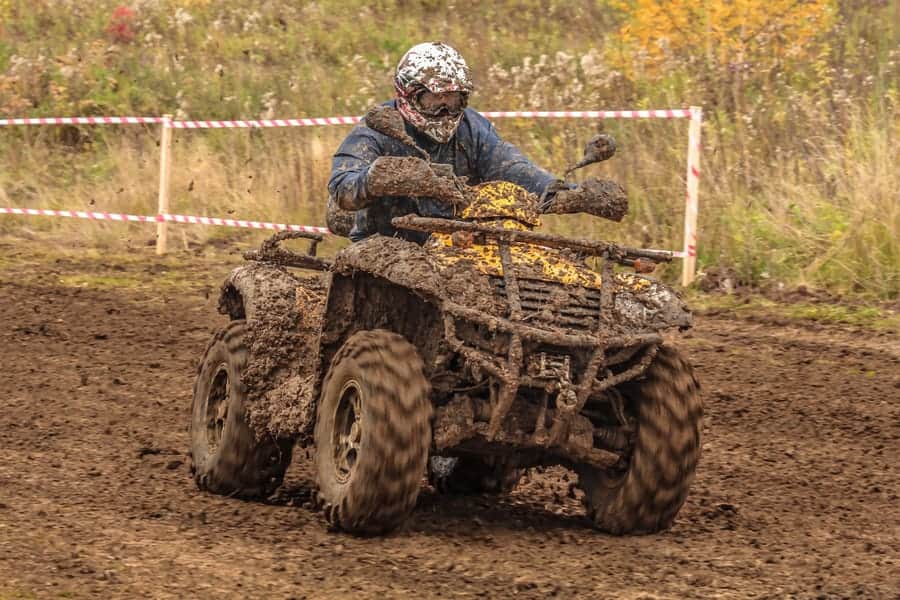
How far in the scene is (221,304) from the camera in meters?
7.27

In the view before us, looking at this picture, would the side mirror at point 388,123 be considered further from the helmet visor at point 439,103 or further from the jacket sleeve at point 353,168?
the helmet visor at point 439,103

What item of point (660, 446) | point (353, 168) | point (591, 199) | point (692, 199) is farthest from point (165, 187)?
point (660, 446)

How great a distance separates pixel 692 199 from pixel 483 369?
7.95 metres

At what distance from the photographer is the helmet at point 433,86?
21.7 ft

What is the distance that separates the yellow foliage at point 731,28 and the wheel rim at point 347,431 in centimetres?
1058

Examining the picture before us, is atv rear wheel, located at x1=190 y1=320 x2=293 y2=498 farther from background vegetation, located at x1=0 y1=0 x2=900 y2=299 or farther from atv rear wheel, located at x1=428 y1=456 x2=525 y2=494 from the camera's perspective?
background vegetation, located at x1=0 y1=0 x2=900 y2=299

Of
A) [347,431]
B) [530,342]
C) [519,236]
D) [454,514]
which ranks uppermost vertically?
[519,236]

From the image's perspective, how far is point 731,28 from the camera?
16.6 metres

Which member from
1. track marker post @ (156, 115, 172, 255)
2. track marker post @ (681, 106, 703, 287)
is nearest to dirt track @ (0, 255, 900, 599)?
track marker post @ (681, 106, 703, 287)

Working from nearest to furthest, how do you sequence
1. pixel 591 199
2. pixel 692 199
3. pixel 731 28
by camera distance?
pixel 591 199
pixel 692 199
pixel 731 28

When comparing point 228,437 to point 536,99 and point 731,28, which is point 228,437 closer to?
point 536,99

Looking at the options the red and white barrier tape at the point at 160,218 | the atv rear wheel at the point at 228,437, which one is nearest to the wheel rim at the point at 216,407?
the atv rear wheel at the point at 228,437

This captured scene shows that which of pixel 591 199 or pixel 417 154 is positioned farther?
pixel 417 154

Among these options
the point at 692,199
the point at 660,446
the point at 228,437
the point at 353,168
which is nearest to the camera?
the point at 660,446
